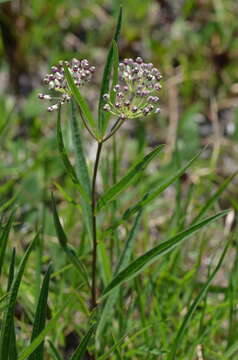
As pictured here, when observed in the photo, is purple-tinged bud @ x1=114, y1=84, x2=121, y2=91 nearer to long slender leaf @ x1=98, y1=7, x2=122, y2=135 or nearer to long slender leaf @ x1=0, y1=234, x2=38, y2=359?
long slender leaf @ x1=98, y1=7, x2=122, y2=135

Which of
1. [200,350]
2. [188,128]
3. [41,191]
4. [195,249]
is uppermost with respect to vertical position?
[188,128]

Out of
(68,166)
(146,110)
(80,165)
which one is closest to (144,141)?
Answer: (80,165)

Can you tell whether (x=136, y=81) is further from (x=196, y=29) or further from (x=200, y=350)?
(x=196, y=29)

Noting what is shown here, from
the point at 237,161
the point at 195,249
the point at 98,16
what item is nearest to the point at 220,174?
the point at 237,161

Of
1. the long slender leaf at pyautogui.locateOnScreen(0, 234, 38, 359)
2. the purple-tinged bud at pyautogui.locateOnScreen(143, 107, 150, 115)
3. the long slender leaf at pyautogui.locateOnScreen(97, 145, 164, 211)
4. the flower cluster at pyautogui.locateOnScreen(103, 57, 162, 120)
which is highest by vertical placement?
the flower cluster at pyautogui.locateOnScreen(103, 57, 162, 120)

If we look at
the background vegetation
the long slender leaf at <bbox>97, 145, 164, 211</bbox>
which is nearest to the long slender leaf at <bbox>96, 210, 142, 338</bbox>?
the background vegetation

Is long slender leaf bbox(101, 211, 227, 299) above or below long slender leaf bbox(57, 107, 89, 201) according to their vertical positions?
below
